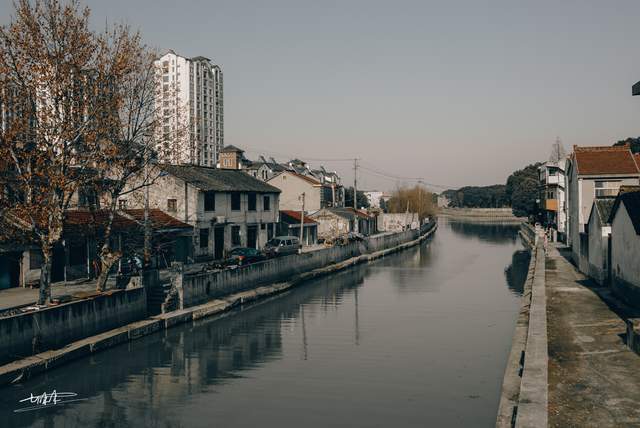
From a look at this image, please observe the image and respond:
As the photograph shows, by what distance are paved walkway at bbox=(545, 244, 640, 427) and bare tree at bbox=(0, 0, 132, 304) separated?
18508 millimetres

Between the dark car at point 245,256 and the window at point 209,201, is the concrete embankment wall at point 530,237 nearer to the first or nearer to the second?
the dark car at point 245,256

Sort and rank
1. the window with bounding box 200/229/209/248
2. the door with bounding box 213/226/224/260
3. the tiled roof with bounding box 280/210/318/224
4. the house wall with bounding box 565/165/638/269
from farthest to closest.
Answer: the tiled roof with bounding box 280/210/318/224, the door with bounding box 213/226/224/260, the house wall with bounding box 565/165/638/269, the window with bounding box 200/229/209/248

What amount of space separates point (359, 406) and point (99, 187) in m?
15.6

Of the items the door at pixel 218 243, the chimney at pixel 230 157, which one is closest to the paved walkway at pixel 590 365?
the door at pixel 218 243

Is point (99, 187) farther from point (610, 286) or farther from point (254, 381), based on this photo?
point (610, 286)

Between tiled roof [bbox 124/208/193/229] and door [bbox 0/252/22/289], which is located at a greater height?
tiled roof [bbox 124/208/193/229]

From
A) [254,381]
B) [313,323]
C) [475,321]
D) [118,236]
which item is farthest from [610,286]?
[118,236]

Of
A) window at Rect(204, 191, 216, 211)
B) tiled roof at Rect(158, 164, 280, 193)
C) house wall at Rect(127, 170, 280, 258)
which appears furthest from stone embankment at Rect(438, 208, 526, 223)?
window at Rect(204, 191, 216, 211)

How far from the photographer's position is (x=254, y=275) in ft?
123

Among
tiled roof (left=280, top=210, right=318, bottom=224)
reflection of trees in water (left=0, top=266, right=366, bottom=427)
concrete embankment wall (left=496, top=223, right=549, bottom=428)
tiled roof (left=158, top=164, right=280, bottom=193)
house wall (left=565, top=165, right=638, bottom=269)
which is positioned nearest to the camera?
concrete embankment wall (left=496, top=223, right=549, bottom=428)

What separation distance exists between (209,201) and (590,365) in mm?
34191

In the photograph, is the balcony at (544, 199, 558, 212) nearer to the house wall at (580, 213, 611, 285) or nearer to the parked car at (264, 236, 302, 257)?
the parked car at (264, 236, 302, 257)

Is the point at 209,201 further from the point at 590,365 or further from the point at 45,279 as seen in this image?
the point at 590,365

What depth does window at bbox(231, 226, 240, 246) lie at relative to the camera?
48.7 meters
